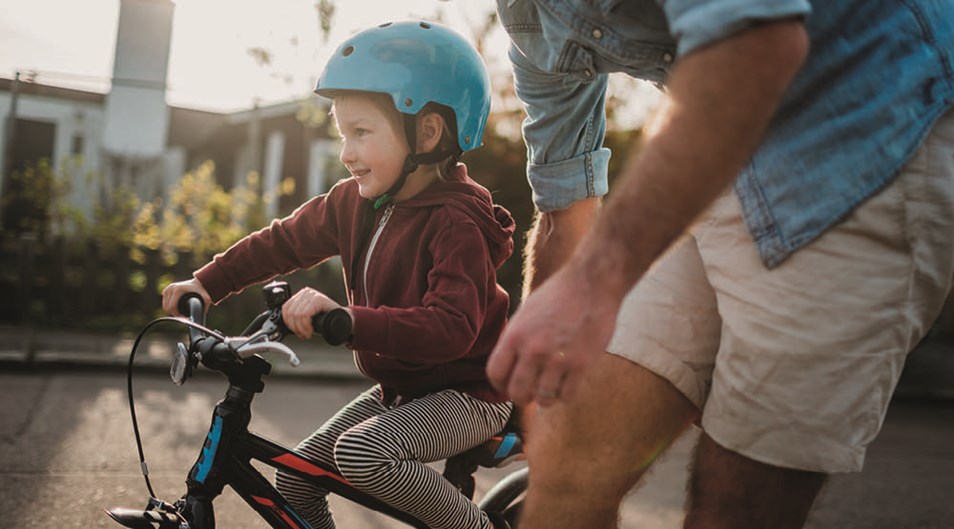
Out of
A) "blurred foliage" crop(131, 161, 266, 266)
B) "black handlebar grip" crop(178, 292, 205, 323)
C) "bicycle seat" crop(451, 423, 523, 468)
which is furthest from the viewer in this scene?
"blurred foliage" crop(131, 161, 266, 266)

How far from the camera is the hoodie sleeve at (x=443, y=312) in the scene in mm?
2051

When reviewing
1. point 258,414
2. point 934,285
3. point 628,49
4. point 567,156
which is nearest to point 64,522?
point 258,414

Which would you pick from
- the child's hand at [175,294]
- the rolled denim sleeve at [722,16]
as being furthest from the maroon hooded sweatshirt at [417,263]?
the rolled denim sleeve at [722,16]

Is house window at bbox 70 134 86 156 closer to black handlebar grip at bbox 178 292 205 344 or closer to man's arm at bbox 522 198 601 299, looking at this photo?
black handlebar grip at bbox 178 292 205 344

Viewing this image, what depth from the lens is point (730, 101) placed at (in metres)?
1.21

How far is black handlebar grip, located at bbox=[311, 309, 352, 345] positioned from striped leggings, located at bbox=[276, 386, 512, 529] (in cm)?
46

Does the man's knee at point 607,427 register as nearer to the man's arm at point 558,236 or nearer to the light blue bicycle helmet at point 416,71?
the man's arm at point 558,236

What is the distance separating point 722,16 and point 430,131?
152 centimetres

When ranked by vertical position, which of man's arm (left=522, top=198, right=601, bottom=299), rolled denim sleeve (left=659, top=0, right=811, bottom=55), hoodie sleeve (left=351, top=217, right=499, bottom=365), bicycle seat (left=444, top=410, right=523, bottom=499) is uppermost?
rolled denim sleeve (left=659, top=0, right=811, bottom=55)

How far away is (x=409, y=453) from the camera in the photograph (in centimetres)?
232

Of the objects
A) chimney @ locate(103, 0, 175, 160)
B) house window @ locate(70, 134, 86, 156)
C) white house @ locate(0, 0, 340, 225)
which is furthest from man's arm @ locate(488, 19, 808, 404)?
house window @ locate(70, 134, 86, 156)

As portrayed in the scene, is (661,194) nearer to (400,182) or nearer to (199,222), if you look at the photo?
(400,182)

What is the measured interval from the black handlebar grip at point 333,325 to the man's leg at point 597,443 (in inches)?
20.2

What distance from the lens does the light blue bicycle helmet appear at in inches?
98.1
